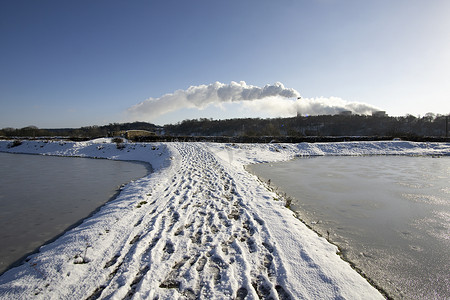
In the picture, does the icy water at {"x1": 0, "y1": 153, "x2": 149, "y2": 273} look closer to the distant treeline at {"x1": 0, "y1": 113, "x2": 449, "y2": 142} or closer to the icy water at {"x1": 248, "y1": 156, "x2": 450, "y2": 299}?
the icy water at {"x1": 248, "y1": 156, "x2": 450, "y2": 299}

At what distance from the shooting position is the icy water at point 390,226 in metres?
3.54

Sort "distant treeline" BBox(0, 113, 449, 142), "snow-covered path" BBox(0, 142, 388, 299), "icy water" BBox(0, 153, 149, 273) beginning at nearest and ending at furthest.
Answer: "snow-covered path" BBox(0, 142, 388, 299), "icy water" BBox(0, 153, 149, 273), "distant treeline" BBox(0, 113, 449, 142)

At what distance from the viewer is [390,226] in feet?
18.3

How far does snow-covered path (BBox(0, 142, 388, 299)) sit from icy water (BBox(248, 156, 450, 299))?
0.59m

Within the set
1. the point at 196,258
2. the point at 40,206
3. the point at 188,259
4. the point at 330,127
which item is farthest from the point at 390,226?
the point at 330,127

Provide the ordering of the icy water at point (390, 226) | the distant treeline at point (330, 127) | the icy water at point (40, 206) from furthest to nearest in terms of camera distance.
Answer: the distant treeline at point (330, 127) < the icy water at point (40, 206) < the icy water at point (390, 226)

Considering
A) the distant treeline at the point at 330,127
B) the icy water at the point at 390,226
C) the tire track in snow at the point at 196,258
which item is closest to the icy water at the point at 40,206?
the tire track in snow at the point at 196,258

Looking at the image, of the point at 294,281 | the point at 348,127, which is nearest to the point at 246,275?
the point at 294,281

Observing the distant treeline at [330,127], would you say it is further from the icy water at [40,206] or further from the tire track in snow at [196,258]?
the tire track in snow at [196,258]

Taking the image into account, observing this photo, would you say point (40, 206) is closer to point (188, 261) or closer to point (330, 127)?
point (188, 261)

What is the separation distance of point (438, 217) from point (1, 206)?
43.5 feet

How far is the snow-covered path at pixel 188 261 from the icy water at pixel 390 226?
1.92ft

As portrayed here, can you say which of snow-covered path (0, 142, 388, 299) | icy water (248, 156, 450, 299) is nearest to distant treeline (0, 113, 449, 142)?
icy water (248, 156, 450, 299)

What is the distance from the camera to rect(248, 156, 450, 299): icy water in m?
3.54
